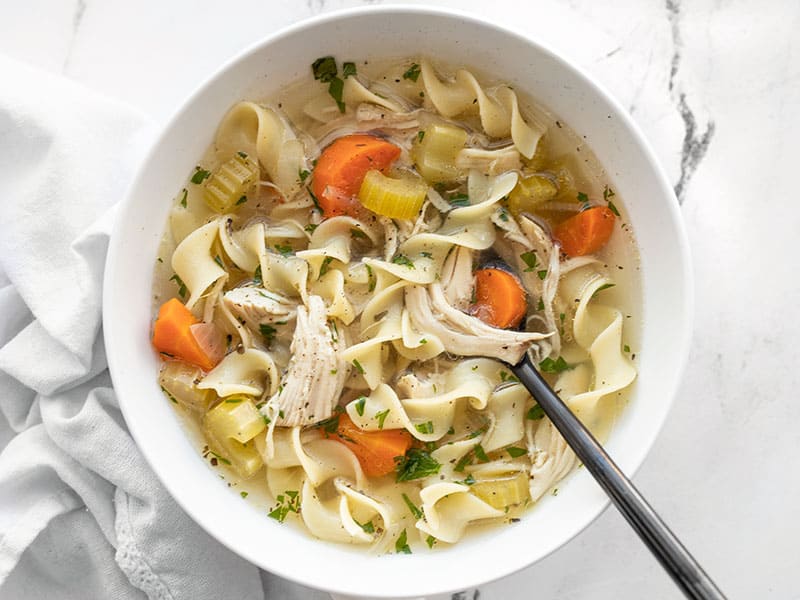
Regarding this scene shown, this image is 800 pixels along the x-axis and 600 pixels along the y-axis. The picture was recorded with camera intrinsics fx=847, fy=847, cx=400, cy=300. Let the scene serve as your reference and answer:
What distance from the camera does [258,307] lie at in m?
3.35

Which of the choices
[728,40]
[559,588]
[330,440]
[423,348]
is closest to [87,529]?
[330,440]

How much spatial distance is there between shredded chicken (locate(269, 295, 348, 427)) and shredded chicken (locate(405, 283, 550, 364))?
358 millimetres

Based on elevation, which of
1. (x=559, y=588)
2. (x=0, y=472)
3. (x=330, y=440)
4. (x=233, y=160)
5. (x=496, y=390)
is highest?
(x=233, y=160)

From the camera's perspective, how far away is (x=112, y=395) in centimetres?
354

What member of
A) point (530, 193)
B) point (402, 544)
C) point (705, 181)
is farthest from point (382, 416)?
point (705, 181)

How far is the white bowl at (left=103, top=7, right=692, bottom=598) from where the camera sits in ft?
10.2

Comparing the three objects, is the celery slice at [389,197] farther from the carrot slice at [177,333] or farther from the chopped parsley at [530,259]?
the carrot slice at [177,333]

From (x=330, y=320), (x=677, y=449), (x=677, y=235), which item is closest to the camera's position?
(x=677, y=235)

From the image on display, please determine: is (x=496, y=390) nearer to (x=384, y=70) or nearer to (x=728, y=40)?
(x=384, y=70)

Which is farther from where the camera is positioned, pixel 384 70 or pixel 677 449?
pixel 677 449

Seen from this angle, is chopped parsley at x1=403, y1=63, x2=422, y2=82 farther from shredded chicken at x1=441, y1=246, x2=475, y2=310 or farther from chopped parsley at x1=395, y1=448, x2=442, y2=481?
chopped parsley at x1=395, y1=448, x2=442, y2=481

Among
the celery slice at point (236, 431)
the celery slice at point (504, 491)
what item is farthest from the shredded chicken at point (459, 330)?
the celery slice at point (236, 431)

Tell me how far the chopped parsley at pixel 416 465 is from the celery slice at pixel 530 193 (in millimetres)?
1050

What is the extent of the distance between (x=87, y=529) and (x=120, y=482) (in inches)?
12.1
